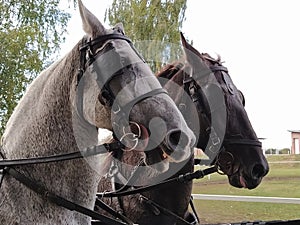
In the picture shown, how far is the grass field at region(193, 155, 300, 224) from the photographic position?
4.20m

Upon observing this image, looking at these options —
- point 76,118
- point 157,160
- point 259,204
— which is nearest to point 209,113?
point 157,160

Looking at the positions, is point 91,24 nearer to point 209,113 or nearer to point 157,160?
point 157,160

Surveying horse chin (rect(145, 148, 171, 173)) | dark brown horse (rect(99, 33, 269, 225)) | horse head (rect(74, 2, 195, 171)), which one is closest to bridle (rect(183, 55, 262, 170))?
dark brown horse (rect(99, 33, 269, 225))

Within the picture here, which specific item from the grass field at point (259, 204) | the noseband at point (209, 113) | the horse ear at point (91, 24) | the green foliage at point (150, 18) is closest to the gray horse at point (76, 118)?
the horse ear at point (91, 24)

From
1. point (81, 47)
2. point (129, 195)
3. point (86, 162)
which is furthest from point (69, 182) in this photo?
point (129, 195)

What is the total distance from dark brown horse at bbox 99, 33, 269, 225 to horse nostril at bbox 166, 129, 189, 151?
797 millimetres

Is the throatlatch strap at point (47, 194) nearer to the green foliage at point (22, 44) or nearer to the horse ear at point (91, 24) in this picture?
the horse ear at point (91, 24)

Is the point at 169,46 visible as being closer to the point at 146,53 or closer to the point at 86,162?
the point at 146,53

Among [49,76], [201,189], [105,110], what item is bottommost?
[201,189]

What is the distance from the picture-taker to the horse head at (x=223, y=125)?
2002mm

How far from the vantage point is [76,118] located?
55.6 inches

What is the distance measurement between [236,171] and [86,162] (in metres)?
0.81

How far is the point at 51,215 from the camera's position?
4.61ft

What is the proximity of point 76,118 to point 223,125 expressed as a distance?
805 millimetres
